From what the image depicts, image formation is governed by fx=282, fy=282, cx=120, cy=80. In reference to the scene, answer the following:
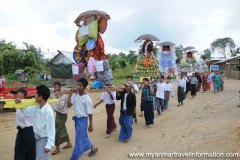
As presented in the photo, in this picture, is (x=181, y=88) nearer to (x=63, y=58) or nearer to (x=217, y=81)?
(x=217, y=81)

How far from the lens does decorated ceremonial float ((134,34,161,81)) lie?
1116cm

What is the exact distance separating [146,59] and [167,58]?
1.95 meters

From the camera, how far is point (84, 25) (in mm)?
7039

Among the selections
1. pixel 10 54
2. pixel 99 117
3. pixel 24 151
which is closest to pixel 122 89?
pixel 24 151

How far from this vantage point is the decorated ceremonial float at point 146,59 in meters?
11.2

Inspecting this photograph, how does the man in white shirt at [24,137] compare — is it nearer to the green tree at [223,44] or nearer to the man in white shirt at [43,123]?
the man in white shirt at [43,123]

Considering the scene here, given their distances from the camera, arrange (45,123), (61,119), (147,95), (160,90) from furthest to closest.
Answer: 1. (160,90)
2. (147,95)
3. (61,119)
4. (45,123)

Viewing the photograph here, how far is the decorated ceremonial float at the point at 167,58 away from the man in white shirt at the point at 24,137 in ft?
28.0

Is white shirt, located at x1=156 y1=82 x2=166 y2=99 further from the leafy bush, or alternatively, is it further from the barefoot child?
the leafy bush

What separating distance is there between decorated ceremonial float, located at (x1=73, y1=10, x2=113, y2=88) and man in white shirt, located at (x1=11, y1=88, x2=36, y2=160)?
7.60 feet

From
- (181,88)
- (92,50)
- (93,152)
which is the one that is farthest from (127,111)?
(181,88)

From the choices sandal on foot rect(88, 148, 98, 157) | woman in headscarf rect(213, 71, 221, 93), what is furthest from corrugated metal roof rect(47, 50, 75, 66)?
sandal on foot rect(88, 148, 98, 157)

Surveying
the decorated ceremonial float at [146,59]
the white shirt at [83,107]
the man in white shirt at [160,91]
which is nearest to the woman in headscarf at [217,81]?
the man in white shirt at [160,91]

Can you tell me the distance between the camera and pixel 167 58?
12.8 meters
